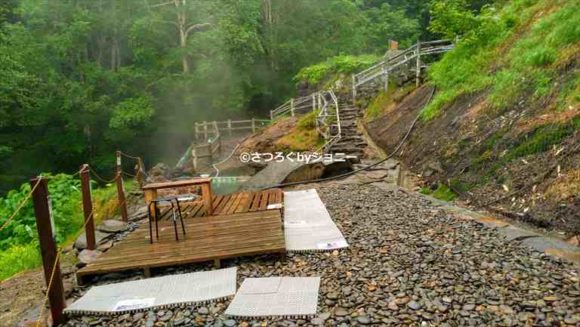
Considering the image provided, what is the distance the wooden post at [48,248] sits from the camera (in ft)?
9.78

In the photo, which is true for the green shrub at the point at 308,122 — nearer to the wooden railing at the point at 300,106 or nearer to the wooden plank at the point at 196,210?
the wooden railing at the point at 300,106

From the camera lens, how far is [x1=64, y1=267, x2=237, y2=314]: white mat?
3.20 metres

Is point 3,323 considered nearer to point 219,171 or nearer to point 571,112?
point 571,112

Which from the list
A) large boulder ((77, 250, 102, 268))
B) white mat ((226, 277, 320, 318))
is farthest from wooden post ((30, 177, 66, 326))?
white mat ((226, 277, 320, 318))

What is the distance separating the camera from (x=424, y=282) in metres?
3.27

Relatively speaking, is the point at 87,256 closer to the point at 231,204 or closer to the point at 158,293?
the point at 158,293

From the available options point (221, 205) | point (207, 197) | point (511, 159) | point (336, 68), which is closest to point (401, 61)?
point (336, 68)

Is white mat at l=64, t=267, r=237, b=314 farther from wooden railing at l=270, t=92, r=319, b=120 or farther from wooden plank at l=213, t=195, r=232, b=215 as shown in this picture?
wooden railing at l=270, t=92, r=319, b=120

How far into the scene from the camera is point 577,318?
2.57m

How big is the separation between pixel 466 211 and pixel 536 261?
70.4 inches

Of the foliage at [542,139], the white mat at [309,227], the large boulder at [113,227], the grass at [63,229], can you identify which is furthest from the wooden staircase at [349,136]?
the large boulder at [113,227]

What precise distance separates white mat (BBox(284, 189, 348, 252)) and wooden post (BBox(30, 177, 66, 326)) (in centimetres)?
221

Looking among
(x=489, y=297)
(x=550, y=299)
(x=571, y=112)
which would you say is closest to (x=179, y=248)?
(x=489, y=297)

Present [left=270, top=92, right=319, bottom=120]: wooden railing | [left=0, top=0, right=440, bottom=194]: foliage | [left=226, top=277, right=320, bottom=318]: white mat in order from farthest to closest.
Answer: [left=0, top=0, right=440, bottom=194]: foliage < [left=270, top=92, right=319, bottom=120]: wooden railing < [left=226, top=277, right=320, bottom=318]: white mat
